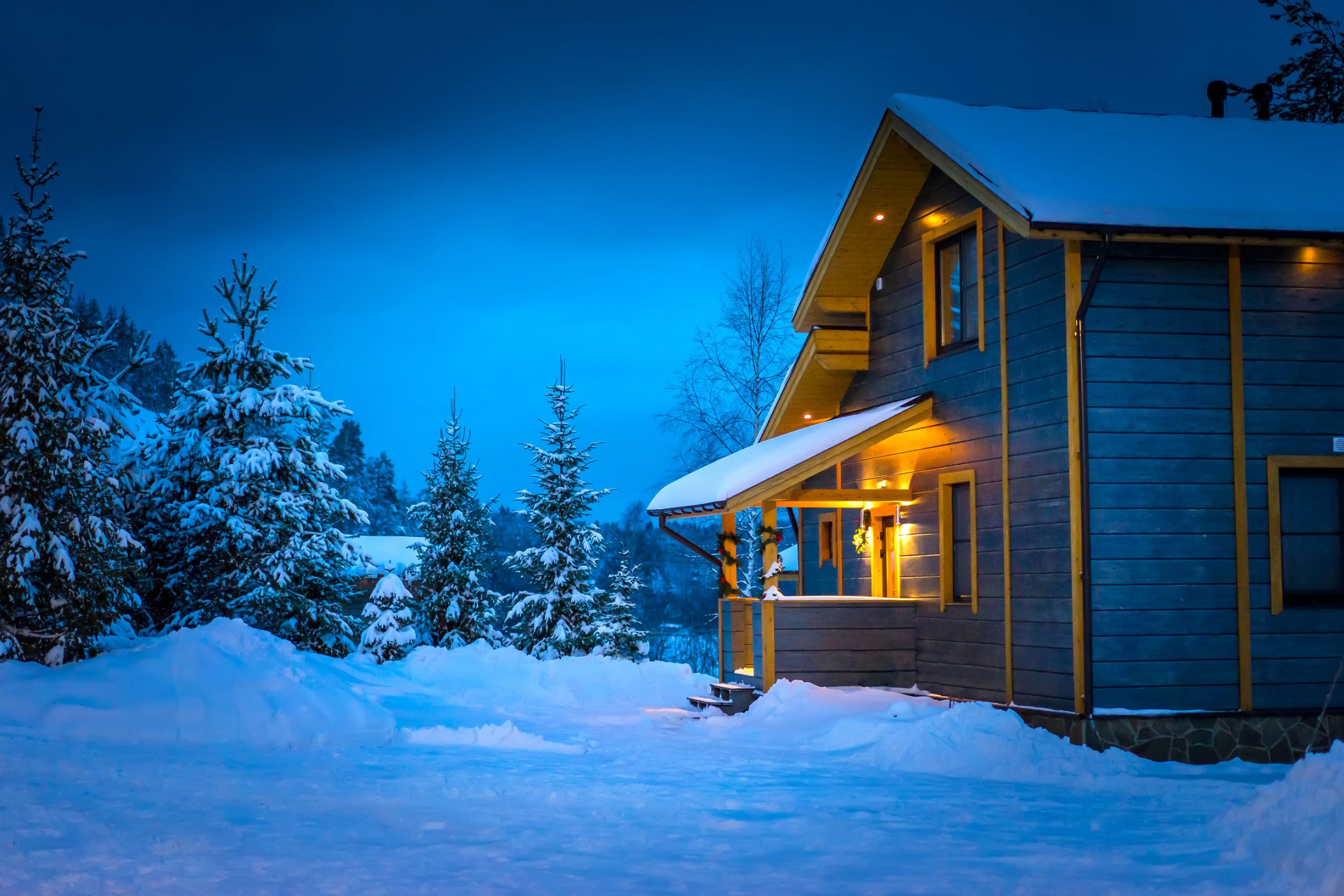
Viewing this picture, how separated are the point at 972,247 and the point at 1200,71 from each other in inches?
3898

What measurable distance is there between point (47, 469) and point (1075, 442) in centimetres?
1102

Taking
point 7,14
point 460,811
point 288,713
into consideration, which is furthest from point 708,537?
point 7,14

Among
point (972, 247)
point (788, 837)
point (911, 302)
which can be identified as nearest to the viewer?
point (788, 837)

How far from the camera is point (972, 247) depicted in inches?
514

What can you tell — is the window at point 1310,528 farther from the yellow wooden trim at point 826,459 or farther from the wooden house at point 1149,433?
the yellow wooden trim at point 826,459

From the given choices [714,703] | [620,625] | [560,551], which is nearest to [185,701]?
[714,703]

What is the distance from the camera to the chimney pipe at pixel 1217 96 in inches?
580

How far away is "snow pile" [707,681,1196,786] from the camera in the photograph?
9.84 metres

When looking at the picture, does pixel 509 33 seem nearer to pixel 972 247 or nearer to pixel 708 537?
pixel 708 537

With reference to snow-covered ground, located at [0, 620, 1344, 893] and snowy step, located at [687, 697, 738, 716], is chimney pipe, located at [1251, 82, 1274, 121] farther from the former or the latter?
snowy step, located at [687, 697, 738, 716]

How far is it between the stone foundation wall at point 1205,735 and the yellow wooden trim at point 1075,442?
408 millimetres

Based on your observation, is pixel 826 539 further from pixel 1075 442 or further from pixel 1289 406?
pixel 1289 406

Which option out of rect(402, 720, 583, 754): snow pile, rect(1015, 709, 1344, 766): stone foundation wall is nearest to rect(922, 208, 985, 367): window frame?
rect(1015, 709, 1344, 766): stone foundation wall

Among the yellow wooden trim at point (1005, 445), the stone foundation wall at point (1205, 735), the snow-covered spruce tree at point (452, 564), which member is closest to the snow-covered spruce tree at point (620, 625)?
the snow-covered spruce tree at point (452, 564)
